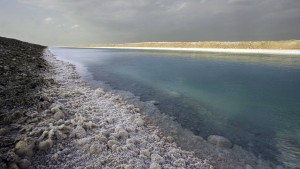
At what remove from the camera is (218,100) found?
10.4 m

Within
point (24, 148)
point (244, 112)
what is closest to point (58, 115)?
point (24, 148)

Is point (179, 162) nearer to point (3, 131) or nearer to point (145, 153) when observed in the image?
point (145, 153)

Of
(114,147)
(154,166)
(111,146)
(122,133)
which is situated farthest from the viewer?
(122,133)

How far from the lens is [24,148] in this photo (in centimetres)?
444

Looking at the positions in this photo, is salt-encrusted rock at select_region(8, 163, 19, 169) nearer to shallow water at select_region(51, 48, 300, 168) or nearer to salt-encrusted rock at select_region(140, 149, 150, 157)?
salt-encrusted rock at select_region(140, 149, 150, 157)

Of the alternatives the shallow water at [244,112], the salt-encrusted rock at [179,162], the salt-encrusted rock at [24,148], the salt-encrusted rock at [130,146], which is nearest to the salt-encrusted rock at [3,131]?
the salt-encrusted rock at [24,148]

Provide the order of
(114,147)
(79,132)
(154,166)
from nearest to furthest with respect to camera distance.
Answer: (154,166) < (114,147) < (79,132)

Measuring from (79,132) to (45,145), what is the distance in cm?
91

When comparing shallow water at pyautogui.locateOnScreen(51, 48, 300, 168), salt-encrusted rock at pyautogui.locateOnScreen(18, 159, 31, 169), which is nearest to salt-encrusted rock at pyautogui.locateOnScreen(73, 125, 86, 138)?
salt-encrusted rock at pyautogui.locateOnScreen(18, 159, 31, 169)

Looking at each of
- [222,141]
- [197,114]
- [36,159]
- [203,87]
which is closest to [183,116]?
[197,114]

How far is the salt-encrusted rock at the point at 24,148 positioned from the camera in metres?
4.35

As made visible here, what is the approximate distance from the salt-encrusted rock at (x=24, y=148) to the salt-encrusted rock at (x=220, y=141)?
4.56 meters

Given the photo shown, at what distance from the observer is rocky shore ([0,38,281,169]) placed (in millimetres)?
4383

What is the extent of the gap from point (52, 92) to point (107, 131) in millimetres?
4652
